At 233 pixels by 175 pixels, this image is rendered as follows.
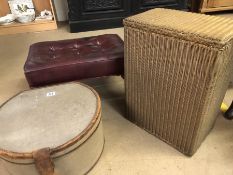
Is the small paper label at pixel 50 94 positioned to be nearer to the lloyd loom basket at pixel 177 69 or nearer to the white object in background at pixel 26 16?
the lloyd loom basket at pixel 177 69

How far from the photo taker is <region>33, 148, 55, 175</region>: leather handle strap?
861 millimetres

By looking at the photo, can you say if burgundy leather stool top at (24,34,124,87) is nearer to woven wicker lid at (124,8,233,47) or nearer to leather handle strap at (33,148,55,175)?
woven wicker lid at (124,8,233,47)

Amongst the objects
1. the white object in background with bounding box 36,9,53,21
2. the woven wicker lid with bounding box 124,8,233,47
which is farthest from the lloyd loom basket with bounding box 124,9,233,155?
the white object in background with bounding box 36,9,53,21

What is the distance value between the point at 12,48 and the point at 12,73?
0.60m

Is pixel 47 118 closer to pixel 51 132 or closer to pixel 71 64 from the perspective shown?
pixel 51 132

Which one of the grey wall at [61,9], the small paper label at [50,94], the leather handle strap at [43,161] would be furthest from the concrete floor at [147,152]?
the grey wall at [61,9]

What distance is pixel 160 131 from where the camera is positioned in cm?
126

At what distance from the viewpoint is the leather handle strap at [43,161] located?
861 millimetres

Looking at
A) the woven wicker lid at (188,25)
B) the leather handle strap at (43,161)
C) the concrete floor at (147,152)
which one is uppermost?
the woven wicker lid at (188,25)

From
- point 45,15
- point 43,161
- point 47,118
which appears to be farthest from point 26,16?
point 43,161

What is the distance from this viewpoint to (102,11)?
2.70 metres

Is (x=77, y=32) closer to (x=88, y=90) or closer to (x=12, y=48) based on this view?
(x=12, y=48)

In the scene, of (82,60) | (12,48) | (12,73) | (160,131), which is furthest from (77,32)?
(160,131)

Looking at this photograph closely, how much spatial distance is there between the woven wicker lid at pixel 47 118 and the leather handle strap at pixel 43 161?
3 centimetres
